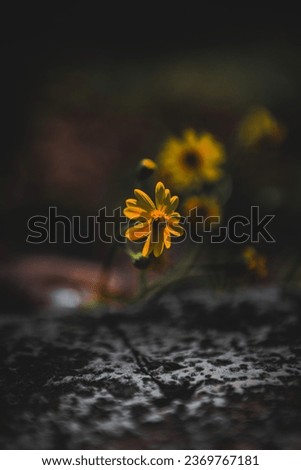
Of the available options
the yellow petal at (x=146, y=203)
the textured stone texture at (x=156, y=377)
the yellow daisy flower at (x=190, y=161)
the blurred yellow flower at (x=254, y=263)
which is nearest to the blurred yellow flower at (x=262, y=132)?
the yellow daisy flower at (x=190, y=161)

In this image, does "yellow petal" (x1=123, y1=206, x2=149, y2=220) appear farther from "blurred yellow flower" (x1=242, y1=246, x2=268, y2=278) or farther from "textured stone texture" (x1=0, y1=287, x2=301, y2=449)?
"blurred yellow flower" (x1=242, y1=246, x2=268, y2=278)

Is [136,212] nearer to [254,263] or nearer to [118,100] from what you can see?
[254,263]

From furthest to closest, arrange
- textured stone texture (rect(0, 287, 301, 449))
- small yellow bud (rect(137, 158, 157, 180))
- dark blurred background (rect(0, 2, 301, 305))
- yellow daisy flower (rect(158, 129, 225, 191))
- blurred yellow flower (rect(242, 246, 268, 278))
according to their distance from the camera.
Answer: dark blurred background (rect(0, 2, 301, 305)) → yellow daisy flower (rect(158, 129, 225, 191)) → blurred yellow flower (rect(242, 246, 268, 278)) → small yellow bud (rect(137, 158, 157, 180)) → textured stone texture (rect(0, 287, 301, 449))

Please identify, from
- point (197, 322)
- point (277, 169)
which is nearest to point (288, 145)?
point (277, 169)

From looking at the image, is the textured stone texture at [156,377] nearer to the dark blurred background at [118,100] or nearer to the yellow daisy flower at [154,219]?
the yellow daisy flower at [154,219]

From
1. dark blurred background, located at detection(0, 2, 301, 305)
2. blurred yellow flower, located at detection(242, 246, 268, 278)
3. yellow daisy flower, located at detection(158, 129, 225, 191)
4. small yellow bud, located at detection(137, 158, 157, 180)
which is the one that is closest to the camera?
small yellow bud, located at detection(137, 158, 157, 180)

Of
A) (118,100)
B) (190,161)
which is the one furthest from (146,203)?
(118,100)

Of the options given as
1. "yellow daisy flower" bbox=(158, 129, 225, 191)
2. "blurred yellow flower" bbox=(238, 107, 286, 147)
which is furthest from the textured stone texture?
"blurred yellow flower" bbox=(238, 107, 286, 147)
